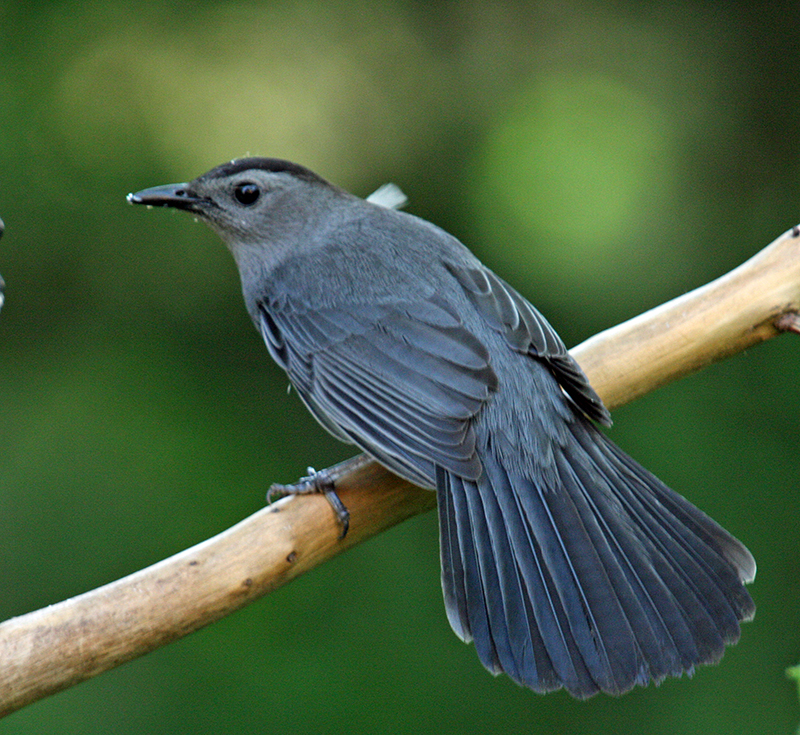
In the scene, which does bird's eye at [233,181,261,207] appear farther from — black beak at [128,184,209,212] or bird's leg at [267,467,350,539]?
bird's leg at [267,467,350,539]

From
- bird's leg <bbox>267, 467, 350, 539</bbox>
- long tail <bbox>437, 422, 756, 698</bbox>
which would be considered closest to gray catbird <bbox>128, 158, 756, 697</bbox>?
long tail <bbox>437, 422, 756, 698</bbox>

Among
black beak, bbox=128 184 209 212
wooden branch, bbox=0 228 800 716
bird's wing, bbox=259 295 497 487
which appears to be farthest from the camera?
black beak, bbox=128 184 209 212

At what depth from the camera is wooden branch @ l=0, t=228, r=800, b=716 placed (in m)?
2.48

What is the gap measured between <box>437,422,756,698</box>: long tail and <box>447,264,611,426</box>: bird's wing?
0.53ft

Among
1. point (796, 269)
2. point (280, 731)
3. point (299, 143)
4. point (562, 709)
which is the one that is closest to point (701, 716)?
point (562, 709)

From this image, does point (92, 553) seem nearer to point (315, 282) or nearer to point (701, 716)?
point (315, 282)

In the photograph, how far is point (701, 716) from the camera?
4.21m

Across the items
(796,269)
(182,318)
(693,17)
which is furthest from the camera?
(693,17)

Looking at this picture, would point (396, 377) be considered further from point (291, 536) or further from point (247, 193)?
point (247, 193)

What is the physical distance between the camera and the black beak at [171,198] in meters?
3.65

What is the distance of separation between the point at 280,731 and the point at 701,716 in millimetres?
1646

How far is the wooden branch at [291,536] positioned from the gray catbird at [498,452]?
7.6 inches

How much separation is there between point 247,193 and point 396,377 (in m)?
1.10

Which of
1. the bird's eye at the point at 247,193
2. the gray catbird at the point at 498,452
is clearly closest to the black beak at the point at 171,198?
the gray catbird at the point at 498,452
